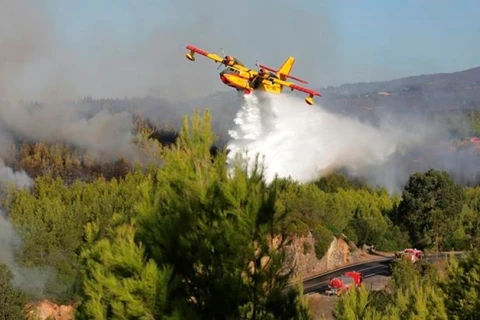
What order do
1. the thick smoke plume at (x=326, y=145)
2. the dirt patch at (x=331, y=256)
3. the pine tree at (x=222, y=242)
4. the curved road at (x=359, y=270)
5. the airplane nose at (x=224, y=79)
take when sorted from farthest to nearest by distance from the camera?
the thick smoke plume at (x=326, y=145)
the dirt patch at (x=331, y=256)
the airplane nose at (x=224, y=79)
the curved road at (x=359, y=270)
the pine tree at (x=222, y=242)

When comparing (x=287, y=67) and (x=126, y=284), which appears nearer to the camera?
(x=126, y=284)

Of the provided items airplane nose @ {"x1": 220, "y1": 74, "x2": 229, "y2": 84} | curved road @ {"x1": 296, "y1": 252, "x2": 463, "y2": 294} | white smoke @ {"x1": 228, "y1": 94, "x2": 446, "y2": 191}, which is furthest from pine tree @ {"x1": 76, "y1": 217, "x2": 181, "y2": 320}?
airplane nose @ {"x1": 220, "y1": 74, "x2": 229, "y2": 84}

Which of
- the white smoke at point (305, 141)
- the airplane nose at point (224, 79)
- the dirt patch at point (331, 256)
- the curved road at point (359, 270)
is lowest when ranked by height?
the curved road at point (359, 270)

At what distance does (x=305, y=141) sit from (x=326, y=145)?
27.4 feet

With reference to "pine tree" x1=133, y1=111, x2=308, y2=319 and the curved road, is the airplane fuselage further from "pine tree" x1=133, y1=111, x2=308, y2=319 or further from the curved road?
"pine tree" x1=133, y1=111, x2=308, y2=319

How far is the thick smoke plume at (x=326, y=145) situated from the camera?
56375 millimetres

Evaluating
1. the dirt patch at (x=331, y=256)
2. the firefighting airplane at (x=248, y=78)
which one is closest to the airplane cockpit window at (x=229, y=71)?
the firefighting airplane at (x=248, y=78)

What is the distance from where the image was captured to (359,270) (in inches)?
1891

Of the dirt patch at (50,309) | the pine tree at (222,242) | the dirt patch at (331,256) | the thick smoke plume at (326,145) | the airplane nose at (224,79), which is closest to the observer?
the pine tree at (222,242)

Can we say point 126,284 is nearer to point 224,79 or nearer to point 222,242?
point 222,242

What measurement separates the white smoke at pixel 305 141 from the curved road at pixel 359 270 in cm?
711

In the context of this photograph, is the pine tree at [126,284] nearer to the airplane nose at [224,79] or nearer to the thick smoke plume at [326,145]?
the thick smoke plume at [326,145]

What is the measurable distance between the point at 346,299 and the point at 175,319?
4.06 m

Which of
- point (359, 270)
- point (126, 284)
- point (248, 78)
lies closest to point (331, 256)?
point (359, 270)
